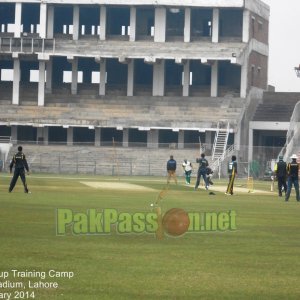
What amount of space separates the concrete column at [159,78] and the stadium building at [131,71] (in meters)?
0.09

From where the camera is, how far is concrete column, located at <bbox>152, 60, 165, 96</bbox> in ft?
352

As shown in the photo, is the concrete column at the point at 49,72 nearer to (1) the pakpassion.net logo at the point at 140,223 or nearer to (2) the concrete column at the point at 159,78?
(2) the concrete column at the point at 159,78

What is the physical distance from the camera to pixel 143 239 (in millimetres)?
26078

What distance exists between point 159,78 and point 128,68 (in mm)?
3065

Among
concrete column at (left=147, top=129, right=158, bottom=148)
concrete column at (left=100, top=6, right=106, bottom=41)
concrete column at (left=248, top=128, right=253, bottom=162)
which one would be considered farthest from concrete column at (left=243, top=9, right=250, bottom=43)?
concrete column at (left=147, top=129, right=158, bottom=148)

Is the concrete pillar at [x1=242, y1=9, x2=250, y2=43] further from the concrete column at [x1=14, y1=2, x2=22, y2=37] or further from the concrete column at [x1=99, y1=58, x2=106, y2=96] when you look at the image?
the concrete column at [x1=14, y1=2, x2=22, y2=37]

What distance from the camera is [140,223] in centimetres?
2936

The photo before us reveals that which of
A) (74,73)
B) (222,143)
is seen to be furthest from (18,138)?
(222,143)

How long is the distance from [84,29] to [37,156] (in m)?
20.9

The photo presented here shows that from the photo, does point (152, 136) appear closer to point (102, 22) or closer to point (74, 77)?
point (74, 77)

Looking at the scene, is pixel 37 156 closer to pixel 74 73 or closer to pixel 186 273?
pixel 74 73

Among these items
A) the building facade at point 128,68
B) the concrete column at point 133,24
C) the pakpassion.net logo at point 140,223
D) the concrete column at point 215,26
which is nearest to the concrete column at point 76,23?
the building facade at point 128,68

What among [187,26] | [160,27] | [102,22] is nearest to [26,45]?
[102,22]

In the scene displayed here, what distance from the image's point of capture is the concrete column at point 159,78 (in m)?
107
